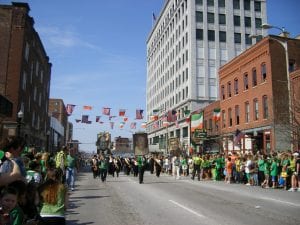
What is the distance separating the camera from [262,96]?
1292 inches

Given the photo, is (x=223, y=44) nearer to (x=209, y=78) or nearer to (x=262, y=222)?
(x=209, y=78)

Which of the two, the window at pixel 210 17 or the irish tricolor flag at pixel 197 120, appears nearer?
the irish tricolor flag at pixel 197 120

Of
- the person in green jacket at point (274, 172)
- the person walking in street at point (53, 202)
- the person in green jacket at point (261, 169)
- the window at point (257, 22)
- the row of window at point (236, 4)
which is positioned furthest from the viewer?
the window at point (257, 22)

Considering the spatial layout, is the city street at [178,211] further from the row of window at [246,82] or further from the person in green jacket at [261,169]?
the row of window at [246,82]

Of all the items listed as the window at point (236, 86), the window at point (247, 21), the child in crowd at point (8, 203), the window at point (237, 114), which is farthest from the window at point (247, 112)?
the child in crowd at point (8, 203)

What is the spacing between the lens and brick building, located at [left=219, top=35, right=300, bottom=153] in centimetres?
3067

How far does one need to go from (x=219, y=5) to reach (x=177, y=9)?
8.42m

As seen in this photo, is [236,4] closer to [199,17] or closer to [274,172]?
[199,17]

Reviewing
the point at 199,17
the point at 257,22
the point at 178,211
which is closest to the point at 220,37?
the point at 199,17

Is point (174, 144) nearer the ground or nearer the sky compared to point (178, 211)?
nearer the sky

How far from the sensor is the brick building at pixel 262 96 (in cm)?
3067

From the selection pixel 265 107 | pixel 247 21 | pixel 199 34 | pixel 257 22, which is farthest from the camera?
pixel 257 22

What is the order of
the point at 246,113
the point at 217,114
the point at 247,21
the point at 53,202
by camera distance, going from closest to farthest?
the point at 53,202, the point at 246,113, the point at 217,114, the point at 247,21

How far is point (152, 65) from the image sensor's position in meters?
88.8
